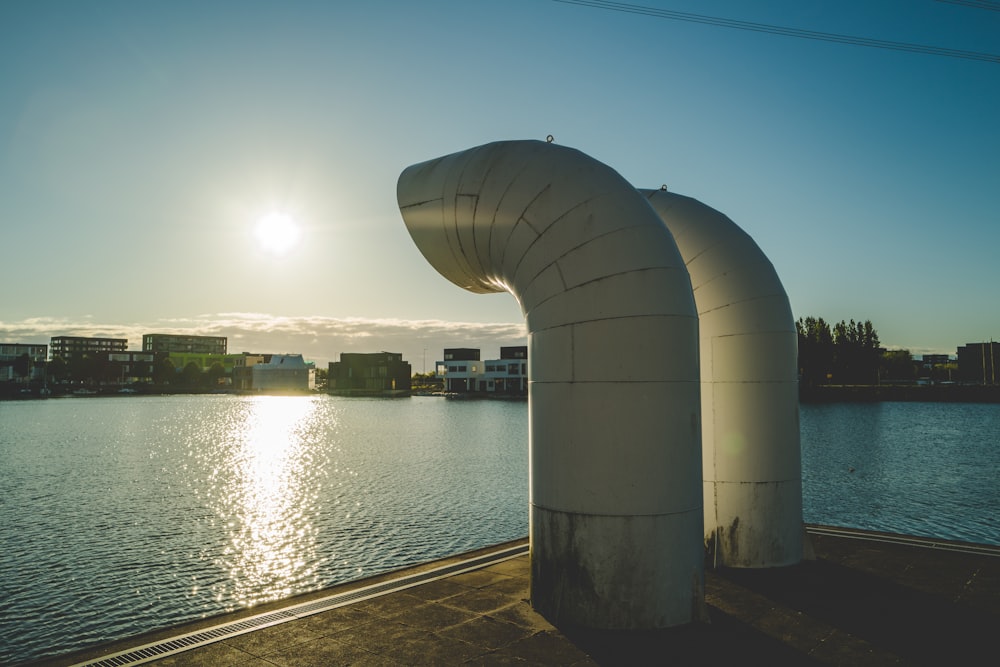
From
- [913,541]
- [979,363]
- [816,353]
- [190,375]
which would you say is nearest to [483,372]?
[816,353]

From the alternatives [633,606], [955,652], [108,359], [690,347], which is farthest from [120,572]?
[108,359]

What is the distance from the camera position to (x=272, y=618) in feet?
23.2

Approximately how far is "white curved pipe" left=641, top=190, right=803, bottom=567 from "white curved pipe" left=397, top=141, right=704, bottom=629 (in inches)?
83.6

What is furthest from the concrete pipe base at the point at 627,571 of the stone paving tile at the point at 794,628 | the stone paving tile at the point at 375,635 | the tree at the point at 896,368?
the tree at the point at 896,368

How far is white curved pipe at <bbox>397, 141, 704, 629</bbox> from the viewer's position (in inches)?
253

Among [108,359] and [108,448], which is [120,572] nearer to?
[108,448]

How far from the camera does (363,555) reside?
14953 millimetres

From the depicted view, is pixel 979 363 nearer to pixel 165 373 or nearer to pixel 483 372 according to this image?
pixel 483 372

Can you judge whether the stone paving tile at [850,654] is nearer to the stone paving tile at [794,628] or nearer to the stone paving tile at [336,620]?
the stone paving tile at [794,628]

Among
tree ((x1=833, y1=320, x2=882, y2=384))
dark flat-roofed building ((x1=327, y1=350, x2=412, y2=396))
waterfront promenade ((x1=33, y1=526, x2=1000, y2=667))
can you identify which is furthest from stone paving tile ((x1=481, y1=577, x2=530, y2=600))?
dark flat-roofed building ((x1=327, y1=350, x2=412, y2=396))

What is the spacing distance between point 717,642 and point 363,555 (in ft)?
34.4

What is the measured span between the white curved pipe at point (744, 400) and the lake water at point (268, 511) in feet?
25.6

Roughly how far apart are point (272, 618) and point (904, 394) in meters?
118

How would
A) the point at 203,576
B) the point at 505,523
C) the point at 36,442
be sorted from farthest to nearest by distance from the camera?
the point at 36,442 < the point at 505,523 < the point at 203,576
